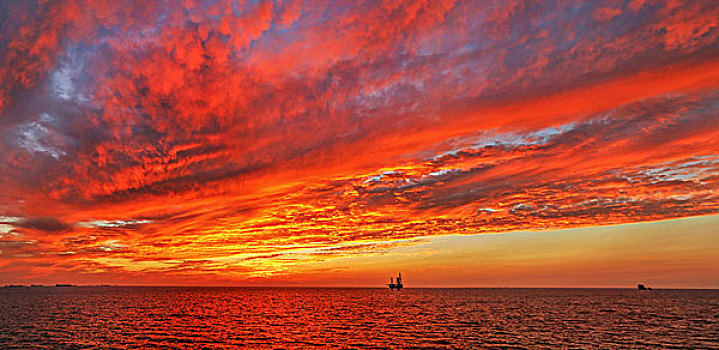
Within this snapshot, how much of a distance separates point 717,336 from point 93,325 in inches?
4470

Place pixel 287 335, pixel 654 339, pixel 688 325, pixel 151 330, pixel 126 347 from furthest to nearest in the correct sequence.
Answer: pixel 688 325 → pixel 151 330 → pixel 287 335 → pixel 654 339 → pixel 126 347

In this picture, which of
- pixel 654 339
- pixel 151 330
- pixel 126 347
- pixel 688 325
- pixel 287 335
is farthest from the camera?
pixel 688 325

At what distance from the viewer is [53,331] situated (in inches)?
2729

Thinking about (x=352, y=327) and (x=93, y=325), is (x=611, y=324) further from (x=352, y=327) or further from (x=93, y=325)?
(x=93, y=325)

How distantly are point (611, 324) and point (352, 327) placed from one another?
52909 millimetres

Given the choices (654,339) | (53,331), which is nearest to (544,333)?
(654,339)

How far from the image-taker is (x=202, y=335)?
6575 centimetres

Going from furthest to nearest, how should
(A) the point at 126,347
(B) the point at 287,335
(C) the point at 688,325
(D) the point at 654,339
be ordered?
1. (C) the point at 688,325
2. (B) the point at 287,335
3. (D) the point at 654,339
4. (A) the point at 126,347

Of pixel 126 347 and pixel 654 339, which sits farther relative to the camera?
pixel 654 339

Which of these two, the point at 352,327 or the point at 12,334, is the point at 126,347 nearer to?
the point at 12,334

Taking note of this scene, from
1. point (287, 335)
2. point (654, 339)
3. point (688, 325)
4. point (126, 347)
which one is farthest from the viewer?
point (688, 325)

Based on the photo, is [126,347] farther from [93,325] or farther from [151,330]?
[93,325]

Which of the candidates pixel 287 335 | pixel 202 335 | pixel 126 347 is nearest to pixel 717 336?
pixel 287 335

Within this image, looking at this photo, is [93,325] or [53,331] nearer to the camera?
[53,331]
